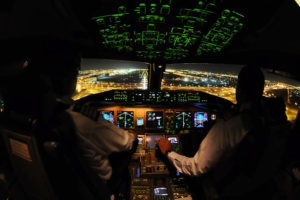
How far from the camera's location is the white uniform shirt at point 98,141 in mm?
903

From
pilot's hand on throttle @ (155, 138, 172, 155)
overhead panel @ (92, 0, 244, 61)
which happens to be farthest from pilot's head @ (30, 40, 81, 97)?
pilot's hand on throttle @ (155, 138, 172, 155)

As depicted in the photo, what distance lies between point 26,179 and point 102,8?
3.99ft

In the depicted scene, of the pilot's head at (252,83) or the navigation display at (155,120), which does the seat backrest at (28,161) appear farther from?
the navigation display at (155,120)

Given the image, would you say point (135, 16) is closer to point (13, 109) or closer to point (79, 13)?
point (79, 13)

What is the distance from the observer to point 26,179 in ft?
3.32

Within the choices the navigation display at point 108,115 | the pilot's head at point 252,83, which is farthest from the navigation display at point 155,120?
the pilot's head at point 252,83

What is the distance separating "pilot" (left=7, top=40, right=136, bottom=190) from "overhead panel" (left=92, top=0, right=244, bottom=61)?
18.7 inches

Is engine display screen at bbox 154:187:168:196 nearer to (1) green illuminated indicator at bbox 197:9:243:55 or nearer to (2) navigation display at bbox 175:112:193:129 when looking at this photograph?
(2) navigation display at bbox 175:112:193:129

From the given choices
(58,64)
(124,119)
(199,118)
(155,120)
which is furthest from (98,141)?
(199,118)

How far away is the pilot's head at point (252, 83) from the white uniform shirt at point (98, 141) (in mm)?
807

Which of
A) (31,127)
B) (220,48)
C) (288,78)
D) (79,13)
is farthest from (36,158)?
(288,78)

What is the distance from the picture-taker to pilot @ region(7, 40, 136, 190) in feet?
2.55

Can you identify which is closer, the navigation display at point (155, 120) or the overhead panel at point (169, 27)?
the overhead panel at point (169, 27)

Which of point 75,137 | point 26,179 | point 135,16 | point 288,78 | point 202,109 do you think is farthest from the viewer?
point 202,109
